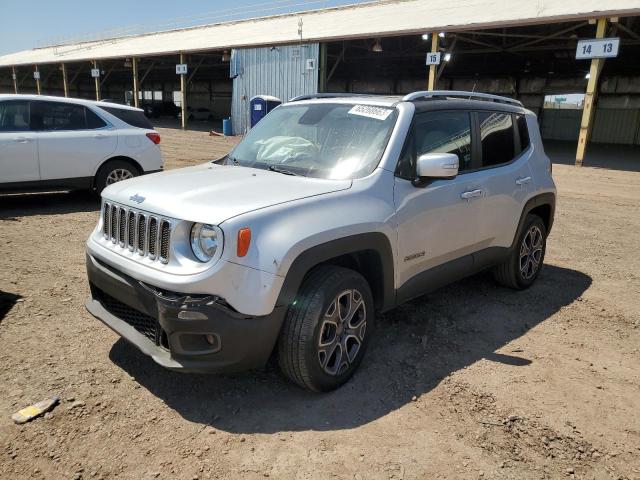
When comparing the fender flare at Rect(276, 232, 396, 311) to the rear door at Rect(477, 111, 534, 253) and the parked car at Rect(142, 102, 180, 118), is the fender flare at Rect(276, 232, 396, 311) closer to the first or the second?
the rear door at Rect(477, 111, 534, 253)

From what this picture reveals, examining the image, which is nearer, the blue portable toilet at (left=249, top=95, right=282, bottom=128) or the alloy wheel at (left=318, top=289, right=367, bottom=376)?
the alloy wheel at (left=318, top=289, right=367, bottom=376)

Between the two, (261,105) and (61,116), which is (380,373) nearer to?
(61,116)

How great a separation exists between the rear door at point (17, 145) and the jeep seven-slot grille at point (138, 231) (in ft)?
16.0

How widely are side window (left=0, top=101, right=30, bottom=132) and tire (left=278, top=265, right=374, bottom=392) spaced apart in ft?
21.0

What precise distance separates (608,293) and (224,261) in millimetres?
4256

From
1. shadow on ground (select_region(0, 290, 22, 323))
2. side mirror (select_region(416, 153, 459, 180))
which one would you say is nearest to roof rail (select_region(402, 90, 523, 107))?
side mirror (select_region(416, 153, 459, 180))

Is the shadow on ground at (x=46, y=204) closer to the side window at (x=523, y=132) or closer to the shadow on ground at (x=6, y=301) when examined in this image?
the shadow on ground at (x=6, y=301)

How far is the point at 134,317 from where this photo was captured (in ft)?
10.0

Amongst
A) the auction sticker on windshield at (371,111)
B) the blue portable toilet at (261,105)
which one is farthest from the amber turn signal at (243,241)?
the blue portable toilet at (261,105)

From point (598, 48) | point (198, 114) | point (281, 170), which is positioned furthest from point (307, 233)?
point (198, 114)

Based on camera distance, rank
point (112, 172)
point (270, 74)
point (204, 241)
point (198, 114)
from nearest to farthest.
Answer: point (204, 241), point (112, 172), point (270, 74), point (198, 114)

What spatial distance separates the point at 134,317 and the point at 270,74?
75.3 feet

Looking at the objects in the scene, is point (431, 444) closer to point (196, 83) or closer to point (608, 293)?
point (608, 293)

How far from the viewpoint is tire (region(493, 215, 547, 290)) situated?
16.0ft
